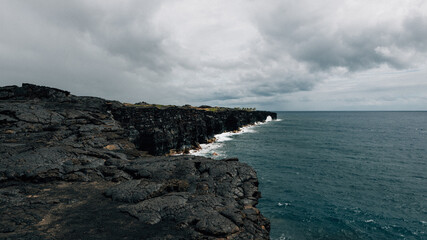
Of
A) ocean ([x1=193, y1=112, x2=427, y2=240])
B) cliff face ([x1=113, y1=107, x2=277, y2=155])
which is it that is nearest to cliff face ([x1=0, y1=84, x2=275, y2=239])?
ocean ([x1=193, y1=112, x2=427, y2=240])

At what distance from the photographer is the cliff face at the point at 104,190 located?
7621 mm

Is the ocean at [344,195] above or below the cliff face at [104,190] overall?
Answer: below

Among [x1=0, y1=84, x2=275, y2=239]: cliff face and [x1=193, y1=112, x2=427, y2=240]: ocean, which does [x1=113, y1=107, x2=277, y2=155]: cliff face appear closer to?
[x1=0, y1=84, x2=275, y2=239]: cliff face

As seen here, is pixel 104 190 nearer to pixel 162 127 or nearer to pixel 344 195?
pixel 344 195

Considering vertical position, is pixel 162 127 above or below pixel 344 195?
above

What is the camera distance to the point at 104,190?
11.0 metres

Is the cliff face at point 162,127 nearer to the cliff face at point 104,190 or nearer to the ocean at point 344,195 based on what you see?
the cliff face at point 104,190

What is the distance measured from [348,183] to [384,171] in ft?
40.1

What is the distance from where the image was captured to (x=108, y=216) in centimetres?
850

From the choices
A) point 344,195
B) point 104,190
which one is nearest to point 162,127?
point 104,190

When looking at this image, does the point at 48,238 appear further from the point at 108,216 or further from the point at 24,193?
the point at 24,193

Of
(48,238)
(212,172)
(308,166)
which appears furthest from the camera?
(308,166)

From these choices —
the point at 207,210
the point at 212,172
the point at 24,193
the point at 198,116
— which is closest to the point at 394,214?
the point at 212,172

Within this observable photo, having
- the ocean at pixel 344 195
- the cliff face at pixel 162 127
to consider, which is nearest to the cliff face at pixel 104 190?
the ocean at pixel 344 195
